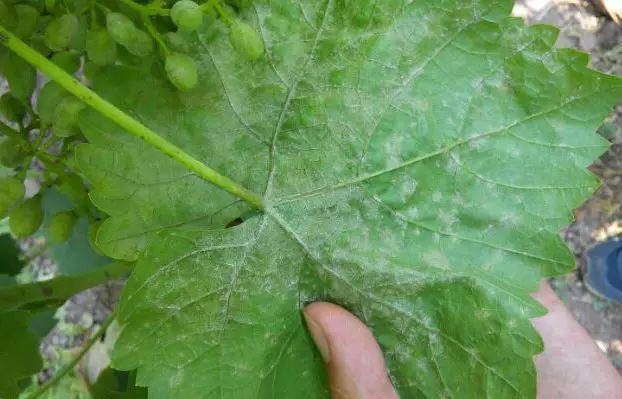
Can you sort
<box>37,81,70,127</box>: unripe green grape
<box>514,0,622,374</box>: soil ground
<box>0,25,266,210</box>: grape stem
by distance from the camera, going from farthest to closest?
<box>514,0,622,374</box>: soil ground, <box>37,81,70,127</box>: unripe green grape, <box>0,25,266,210</box>: grape stem

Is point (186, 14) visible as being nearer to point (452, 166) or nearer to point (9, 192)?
point (9, 192)

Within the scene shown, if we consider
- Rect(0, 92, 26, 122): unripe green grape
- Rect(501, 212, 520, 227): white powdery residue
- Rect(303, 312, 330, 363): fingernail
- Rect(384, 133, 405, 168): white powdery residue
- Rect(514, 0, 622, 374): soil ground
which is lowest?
Rect(514, 0, 622, 374): soil ground

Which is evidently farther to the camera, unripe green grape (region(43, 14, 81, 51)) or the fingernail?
the fingernail

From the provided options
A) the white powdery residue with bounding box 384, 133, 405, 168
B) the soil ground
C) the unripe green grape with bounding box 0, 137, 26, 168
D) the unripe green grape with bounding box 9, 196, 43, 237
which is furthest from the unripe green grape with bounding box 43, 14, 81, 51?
the soil ground

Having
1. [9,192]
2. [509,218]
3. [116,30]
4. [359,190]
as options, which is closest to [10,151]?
[9,192]

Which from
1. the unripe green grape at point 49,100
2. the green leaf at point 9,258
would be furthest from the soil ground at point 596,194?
the unripe green grape at point 49,100

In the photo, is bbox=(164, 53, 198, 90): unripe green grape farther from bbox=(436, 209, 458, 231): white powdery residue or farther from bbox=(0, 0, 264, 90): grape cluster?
bbox=(436, 209, 458, 231): white powdery residue
